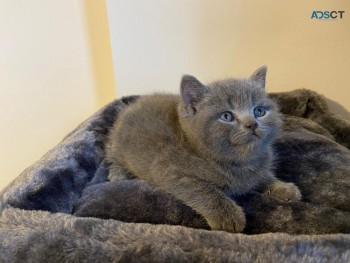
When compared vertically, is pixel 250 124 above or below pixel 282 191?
above

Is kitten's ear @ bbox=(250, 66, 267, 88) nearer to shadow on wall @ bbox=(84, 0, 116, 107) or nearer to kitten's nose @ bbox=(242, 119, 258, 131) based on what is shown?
kitten's nose @ bbox=(242, 119, 258, 131)

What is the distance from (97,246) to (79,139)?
1.94 ft

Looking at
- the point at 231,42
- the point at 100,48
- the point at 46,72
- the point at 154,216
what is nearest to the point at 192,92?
the point at 154,216

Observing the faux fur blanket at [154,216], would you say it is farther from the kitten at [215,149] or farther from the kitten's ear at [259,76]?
the kitten's ear at [259,76]

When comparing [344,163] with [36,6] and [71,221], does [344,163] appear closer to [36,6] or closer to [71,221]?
[71,221]

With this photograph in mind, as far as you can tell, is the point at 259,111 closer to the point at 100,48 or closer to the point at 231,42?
the point at 231,42

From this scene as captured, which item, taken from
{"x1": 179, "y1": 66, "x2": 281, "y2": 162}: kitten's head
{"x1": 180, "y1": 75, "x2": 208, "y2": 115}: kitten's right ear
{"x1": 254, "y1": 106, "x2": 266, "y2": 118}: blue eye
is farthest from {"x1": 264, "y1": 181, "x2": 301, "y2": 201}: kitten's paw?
{"x1": 180, "y1": 75, "x2": 208, "y2": 115}: kitten's right ear

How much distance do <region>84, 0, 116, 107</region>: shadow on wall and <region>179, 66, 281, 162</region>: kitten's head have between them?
0.83 m

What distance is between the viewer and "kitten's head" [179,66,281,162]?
858mm

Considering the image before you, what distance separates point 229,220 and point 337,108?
41.6 inches

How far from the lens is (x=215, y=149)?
87cm

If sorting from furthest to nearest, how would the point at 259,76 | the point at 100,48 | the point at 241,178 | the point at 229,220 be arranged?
the point at 100,48, the point at 259,76, the point at 241,178, the point at 229,220

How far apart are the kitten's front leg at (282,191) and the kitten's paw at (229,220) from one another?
6.8 inches

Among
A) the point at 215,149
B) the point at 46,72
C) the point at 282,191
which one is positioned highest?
the point at 46,72
